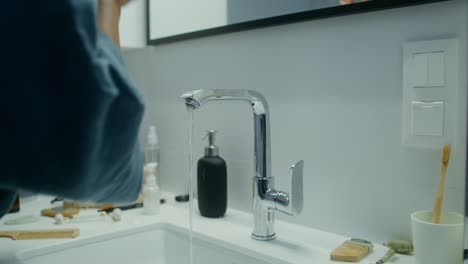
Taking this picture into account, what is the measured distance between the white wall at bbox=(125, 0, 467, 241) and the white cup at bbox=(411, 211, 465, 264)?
90 mm

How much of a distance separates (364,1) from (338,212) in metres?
0.39

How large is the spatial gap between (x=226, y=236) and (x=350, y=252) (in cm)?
25

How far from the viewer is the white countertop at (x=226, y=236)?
82cm

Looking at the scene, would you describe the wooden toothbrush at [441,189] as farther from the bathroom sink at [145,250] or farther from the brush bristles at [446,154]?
the bathroom sink at [145,250]

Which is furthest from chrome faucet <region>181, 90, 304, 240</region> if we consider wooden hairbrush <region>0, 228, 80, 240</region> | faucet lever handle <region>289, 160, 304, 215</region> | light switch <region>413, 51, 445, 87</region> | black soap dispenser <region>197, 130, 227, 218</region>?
wooden hairbrush <region>0, 228, 80, 240</region>

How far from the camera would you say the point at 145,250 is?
1.02 m

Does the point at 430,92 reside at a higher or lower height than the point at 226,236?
higher

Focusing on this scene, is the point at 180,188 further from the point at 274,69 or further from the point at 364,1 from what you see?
the point at 364,1

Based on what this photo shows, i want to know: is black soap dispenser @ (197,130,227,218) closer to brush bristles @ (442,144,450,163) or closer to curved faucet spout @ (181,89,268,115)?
curved faucet spout @ (181,89,268,115)

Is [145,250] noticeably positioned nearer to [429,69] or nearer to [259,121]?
[259,121]

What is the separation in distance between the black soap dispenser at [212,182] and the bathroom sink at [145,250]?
3.3 inches

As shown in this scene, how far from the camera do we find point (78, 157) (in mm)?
380

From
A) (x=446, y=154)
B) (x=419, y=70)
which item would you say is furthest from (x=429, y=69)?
(x=446, y=154)

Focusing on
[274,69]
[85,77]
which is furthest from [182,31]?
[85,77]
